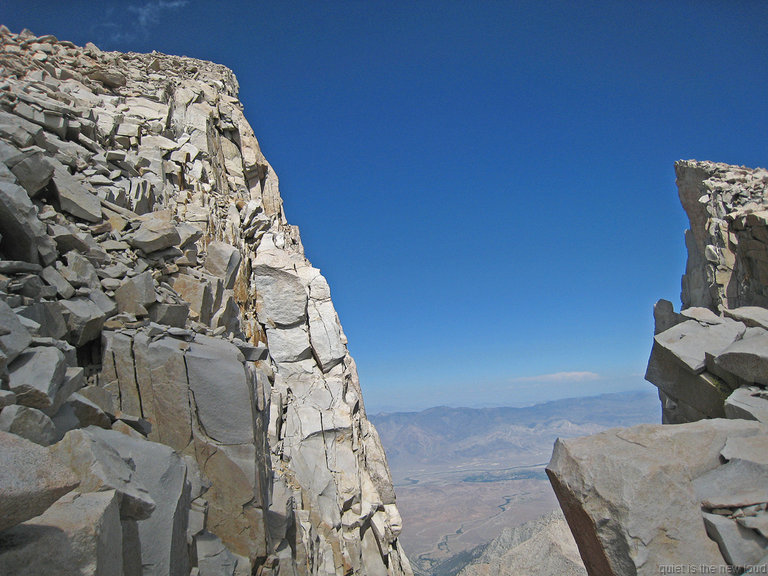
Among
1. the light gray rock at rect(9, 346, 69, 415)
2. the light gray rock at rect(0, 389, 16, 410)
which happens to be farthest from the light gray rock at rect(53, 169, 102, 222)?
the light gray rock at rect(0, 389, 16, 410)

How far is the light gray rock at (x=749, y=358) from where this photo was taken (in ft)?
47.8

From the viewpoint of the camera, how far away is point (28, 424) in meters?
7.16

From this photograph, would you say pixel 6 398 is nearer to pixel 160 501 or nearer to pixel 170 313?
pixel 160 501

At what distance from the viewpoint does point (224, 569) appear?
10852 mm

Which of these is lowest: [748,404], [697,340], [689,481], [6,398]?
[689,481]

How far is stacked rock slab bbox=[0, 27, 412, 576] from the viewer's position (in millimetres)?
7094

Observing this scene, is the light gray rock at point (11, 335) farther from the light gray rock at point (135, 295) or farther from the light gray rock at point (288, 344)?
the light gray rock at point (288, 344)

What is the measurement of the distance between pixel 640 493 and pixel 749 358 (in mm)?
7458

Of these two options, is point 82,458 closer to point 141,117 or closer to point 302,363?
point 302,363

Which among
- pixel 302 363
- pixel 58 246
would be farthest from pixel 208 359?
pixel 302 363

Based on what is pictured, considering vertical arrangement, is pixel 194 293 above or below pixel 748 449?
above

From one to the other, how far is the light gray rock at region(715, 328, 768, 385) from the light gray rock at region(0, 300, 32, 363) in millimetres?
18508

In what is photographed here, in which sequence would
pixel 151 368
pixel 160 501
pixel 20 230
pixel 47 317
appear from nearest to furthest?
pixel 160 501 → pixel 47 317 → pixel 20 230 → pixel 151 368

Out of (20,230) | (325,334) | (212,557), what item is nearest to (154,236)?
(20,230)
